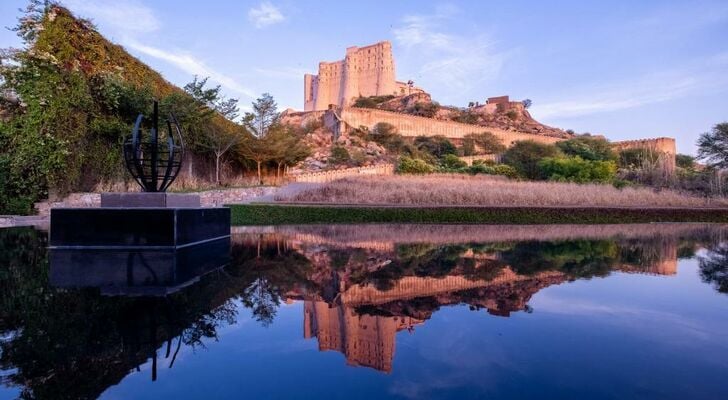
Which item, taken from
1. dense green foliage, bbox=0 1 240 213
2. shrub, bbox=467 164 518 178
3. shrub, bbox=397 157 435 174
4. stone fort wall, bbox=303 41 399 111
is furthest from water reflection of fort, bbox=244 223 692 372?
stone fort wall, bbox=303 41 399 111

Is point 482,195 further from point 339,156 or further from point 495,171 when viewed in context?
point 339,156

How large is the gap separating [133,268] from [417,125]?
40110mm

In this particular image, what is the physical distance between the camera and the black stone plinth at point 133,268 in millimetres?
3301

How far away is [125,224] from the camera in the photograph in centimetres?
478

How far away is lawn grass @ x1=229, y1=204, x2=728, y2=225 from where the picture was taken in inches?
376

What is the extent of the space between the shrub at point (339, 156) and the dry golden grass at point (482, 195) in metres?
17.9

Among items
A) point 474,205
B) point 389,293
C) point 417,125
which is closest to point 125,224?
point 389,293

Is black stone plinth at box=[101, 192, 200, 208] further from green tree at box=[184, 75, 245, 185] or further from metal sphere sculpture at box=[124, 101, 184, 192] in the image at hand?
green tree at box=[184, 75, 245, 185]

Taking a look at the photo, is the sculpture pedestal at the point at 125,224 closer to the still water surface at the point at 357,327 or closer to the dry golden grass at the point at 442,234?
the still water surface at the point at 357,327

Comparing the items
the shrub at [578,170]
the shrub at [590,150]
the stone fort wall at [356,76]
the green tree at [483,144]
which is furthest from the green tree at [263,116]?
the stone fort wall at [356,76]

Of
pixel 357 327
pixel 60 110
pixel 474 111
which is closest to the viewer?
pixel 357 327

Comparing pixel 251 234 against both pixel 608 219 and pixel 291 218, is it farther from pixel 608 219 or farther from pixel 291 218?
pixel 608 219

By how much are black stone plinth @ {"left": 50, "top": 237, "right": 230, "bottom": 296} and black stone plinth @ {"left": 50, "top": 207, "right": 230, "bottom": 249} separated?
10 centimetres

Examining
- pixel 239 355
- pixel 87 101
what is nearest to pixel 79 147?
pixel 87 101
